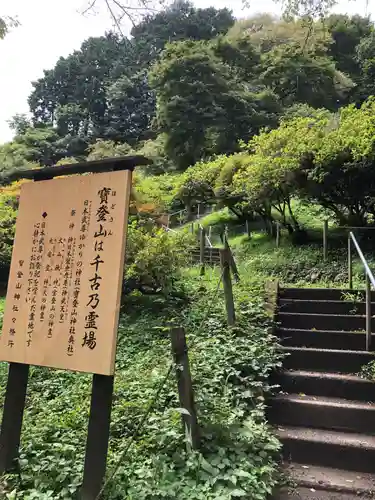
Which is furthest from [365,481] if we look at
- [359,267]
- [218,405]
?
[359,267]

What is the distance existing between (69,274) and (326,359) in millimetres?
3039

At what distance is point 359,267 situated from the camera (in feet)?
29.6

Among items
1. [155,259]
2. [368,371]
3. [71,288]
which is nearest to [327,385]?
[368,371]

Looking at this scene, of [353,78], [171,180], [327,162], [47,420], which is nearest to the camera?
[47,420]

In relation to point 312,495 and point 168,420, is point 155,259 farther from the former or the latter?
point 312,495

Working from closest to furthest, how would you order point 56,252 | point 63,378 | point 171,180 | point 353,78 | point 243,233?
point 56,252
point 63,378
point 243,233
point 171,180
point 353,78

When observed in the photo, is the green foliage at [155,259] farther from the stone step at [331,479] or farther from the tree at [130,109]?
the tree at [130,109]

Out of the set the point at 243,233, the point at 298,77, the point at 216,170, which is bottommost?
the point at 243,233

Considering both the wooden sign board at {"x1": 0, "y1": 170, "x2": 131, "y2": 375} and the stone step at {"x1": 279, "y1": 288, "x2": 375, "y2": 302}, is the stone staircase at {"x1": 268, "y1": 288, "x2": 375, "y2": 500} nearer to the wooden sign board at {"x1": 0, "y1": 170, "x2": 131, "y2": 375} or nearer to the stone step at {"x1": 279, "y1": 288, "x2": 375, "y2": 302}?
the stone step at {"x1": 279, "y1": 288, "x2": 375, "y2": 302}

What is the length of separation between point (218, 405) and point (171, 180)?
65.0 feet

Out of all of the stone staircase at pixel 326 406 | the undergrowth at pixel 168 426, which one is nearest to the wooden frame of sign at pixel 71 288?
the undergrowth at pixel 168 426

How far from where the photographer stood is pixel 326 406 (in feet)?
11.9

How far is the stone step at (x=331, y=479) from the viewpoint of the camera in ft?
9.52

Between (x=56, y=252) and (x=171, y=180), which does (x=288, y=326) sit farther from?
(x=171, y=180)
